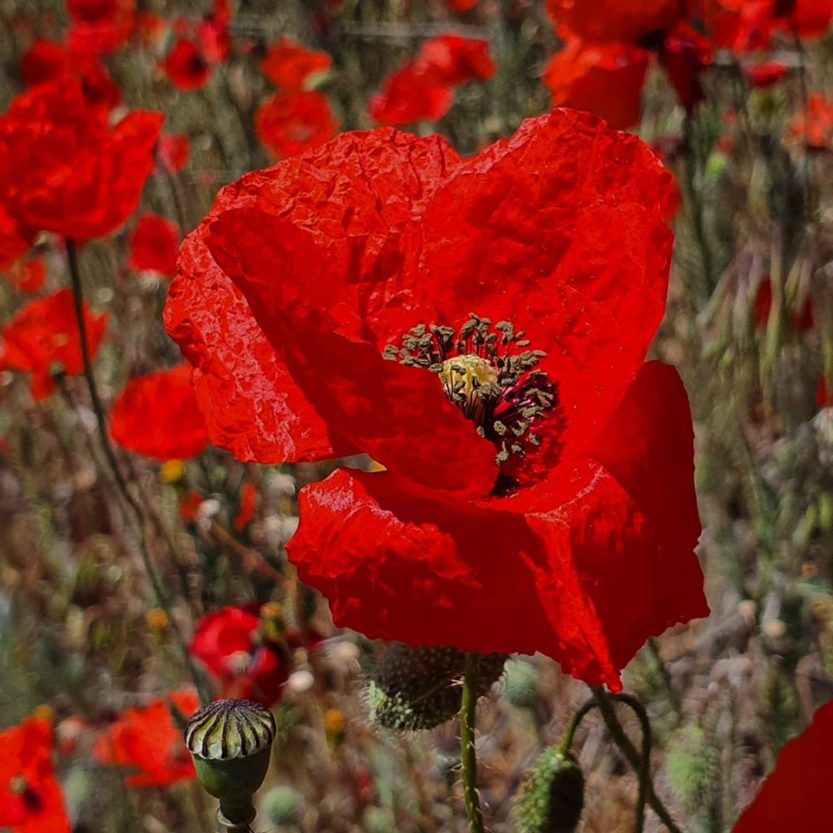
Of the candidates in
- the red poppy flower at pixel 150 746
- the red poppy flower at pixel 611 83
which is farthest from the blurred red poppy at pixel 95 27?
the red poppy flower at pixel 150 746

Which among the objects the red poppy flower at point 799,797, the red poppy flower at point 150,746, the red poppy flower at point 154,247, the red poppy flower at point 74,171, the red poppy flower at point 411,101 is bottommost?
the red poppy flower at point 150,746

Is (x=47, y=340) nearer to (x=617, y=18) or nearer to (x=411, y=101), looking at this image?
(x=411, y=101)

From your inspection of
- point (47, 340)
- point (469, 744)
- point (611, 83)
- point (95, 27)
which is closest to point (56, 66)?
point (95, 27)

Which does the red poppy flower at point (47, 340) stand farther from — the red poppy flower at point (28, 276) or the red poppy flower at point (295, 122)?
the red poppy flower at point (295, 122)

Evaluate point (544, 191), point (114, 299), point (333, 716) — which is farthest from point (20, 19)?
point (544, 191)

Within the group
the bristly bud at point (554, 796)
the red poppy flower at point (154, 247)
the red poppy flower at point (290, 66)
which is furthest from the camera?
the red poppy flower at point (290, 66)

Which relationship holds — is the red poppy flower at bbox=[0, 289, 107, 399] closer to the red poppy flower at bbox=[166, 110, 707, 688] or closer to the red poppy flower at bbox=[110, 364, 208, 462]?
the red poppy flower at bbox=[110, 364, 208, 462]

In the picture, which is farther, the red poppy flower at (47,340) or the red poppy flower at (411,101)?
the red poppy flower at (411,101)
